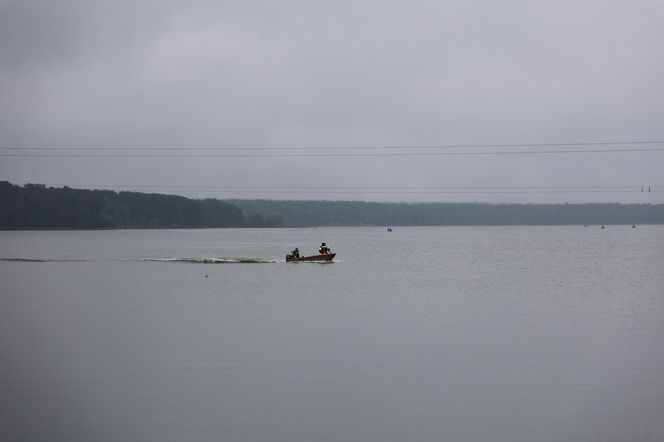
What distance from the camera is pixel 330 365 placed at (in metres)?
22.5

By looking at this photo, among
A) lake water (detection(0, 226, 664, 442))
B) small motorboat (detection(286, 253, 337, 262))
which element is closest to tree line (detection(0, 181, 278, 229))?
small motorboat (detection(286, 253, 337, 262))

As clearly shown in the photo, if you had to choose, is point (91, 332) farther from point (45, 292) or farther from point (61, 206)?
point (61, 206)

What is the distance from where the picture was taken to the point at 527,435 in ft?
51.5

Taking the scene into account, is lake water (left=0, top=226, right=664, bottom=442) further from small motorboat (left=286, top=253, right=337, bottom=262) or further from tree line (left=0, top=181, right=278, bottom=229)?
tree line (left=0, top=181, right=278, bottom=229)

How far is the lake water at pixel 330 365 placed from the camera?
53.4 ft

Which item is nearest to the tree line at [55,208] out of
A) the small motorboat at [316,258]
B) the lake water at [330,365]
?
the small motorboat at [316,258]

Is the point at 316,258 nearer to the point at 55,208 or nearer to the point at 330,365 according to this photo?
the point at 330,365

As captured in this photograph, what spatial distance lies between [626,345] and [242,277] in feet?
117

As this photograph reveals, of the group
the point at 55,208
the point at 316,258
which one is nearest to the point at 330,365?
the point at 316,258

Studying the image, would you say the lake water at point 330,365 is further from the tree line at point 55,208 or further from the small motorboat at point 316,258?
the tree line at point 55,208

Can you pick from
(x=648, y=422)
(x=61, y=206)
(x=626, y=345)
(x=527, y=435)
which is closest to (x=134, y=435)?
(x=527, y=435)

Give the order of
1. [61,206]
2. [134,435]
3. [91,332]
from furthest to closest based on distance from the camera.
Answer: [61,206] → [91,332] → [134,435]

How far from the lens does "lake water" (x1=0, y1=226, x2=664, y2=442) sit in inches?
641

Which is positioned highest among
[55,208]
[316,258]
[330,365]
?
[55,208]
